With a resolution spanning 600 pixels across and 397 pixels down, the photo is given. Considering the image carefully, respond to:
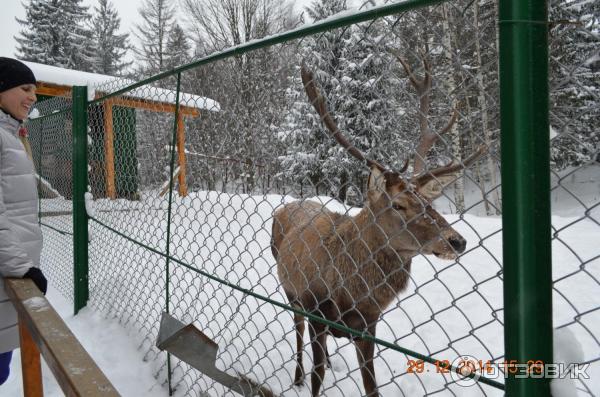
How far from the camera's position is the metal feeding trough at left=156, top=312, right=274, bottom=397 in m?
2.23

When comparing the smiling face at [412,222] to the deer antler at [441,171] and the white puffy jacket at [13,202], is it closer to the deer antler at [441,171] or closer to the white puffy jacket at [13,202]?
the deer antler at [441,171]

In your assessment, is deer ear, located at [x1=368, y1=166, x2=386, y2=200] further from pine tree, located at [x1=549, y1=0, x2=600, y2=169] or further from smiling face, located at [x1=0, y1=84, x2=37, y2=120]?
smiling face, located at [x1=0, y1=84, x2=37, y2=120]

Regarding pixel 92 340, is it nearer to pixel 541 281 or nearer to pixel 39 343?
pixel 39 343

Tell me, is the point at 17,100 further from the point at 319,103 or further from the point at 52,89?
the point at 52,89

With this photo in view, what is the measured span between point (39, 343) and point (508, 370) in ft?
4.56

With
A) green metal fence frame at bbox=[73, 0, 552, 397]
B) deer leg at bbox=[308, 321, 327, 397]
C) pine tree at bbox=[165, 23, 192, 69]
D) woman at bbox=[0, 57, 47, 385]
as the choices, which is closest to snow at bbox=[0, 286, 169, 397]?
woman at bbox=[0, 57, 47, 385]

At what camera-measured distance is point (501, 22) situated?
858 mm

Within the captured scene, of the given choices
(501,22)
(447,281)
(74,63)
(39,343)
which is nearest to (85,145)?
(39,343)

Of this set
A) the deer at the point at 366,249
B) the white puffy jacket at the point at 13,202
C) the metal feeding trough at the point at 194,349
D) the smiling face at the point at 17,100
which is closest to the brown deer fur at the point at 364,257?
the deer at the point at 366,249

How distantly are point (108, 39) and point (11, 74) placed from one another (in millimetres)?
35440

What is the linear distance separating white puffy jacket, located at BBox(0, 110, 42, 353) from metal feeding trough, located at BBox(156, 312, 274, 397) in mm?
786

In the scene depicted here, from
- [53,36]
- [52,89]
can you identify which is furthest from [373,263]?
[53,36]

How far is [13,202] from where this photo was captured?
2.34 m

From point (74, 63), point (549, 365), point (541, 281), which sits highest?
point (74, 63)
